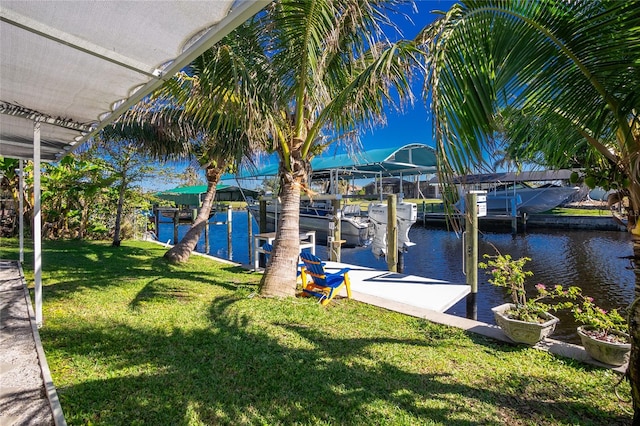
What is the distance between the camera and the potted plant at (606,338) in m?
3.33

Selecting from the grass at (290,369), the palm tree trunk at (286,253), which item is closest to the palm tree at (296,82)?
the palm tree trunk at (286,253)

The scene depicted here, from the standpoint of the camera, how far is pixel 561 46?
179cm

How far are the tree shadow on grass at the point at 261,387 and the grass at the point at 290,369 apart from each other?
0.4 inches

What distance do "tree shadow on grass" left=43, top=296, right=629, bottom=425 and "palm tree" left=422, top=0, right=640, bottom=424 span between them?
1028 millimetres

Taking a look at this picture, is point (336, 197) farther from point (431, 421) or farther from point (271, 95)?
point (431, 421)

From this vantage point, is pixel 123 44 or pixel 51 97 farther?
pixel 51 97

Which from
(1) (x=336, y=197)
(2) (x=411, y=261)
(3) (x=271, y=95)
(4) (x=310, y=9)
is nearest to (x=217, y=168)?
(1) (x=336, y=197)

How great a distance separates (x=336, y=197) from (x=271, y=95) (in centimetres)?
442

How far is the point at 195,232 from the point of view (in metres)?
9.56

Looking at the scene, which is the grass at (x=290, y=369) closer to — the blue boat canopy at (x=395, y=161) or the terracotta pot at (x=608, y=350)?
the terracotta pot at (x=608, y=350)

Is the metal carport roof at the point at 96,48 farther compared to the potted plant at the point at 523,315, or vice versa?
the potted plant at the point at 523,315

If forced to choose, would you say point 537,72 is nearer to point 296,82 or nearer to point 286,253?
point 296,82

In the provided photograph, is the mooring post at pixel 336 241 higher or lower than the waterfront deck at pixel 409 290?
higher

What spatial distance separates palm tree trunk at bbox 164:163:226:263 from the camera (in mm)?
9039
